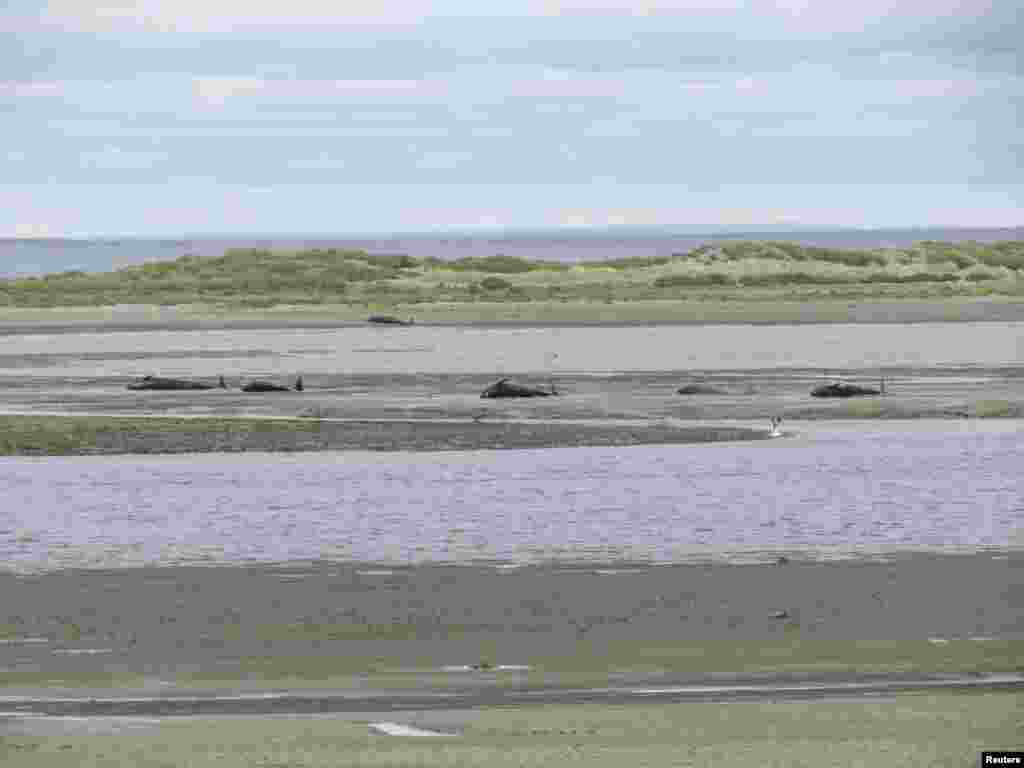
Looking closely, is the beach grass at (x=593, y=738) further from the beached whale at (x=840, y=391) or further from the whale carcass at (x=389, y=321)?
the whale carcass at (x=389, y=321)

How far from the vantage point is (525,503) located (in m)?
30.5

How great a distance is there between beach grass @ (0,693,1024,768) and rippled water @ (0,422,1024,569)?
9766mm

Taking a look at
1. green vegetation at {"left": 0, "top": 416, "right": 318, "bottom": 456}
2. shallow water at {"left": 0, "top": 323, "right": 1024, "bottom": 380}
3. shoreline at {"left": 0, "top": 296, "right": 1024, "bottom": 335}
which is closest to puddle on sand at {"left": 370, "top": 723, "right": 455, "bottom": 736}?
green vegetation at {"left": 0, "top": 416, "right": 318, "bottom": 456}

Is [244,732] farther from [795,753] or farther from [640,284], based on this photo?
[640,284]

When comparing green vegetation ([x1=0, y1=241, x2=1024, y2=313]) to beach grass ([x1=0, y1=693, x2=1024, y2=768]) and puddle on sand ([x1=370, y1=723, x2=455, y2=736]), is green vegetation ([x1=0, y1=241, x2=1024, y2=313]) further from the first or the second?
puddle on sand ([x1=370, y1=723, x2=455, y2=736])

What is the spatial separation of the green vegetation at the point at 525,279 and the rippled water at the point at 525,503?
78881 mm

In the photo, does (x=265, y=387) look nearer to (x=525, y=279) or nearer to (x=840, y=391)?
(x=840, y=391)

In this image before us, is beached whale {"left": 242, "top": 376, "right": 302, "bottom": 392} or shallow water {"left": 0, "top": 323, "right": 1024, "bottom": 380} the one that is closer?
beached whale {"left": 242, "top": 376, "right": 302, "bottom": 392}

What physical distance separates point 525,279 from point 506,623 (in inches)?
4746

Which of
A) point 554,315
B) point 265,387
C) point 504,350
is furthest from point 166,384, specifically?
point 554,315

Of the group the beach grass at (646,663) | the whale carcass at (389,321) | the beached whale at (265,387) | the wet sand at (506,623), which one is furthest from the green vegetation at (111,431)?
the whale carcass at (389,321)

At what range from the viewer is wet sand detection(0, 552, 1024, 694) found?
17422 millimetres

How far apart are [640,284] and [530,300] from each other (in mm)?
15887

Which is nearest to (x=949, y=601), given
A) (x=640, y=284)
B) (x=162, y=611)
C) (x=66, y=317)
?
(x=162, y=611)
